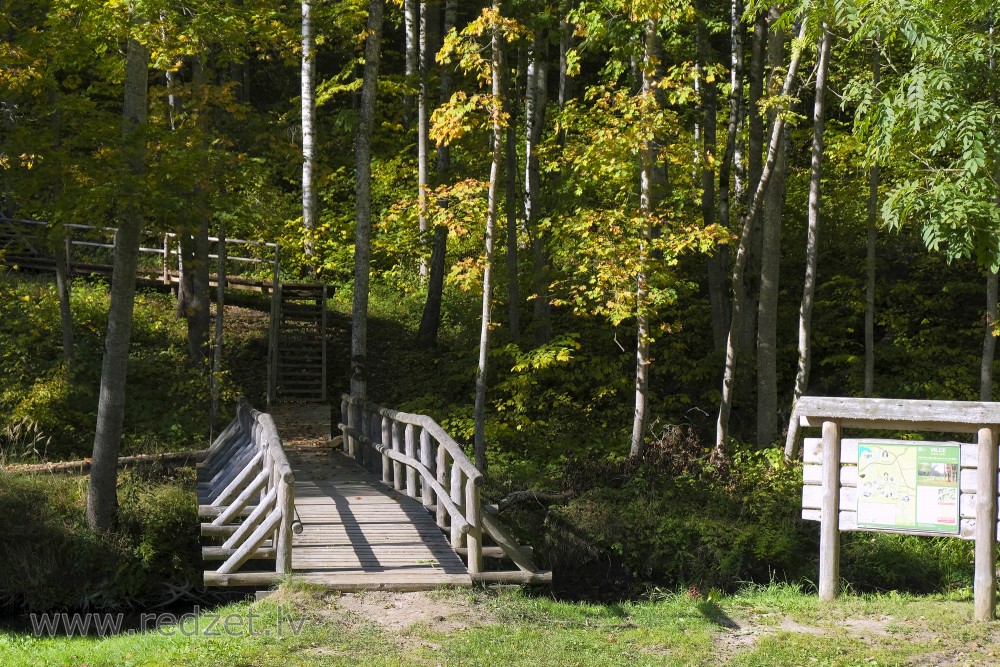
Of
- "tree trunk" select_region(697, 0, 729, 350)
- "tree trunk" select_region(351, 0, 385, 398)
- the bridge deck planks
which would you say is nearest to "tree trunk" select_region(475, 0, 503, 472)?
the bridge deck planks

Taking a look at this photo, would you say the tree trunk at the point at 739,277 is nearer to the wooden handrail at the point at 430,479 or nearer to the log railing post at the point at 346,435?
the wooden handrail at the point at 430,479

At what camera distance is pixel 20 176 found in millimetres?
13258

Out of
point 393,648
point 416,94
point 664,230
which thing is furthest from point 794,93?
point 393,648

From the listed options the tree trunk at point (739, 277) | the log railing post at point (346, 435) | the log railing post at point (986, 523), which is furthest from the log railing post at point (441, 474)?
the tree trunk at point (739, 277)

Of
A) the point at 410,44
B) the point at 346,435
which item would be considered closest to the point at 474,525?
the point at 346,435

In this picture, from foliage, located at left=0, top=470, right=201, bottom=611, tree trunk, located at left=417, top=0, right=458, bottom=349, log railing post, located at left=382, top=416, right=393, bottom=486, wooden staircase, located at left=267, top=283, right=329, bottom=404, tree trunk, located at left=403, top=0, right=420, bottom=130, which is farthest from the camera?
tree trunk, located at left=403, top=0, right=420, bottom=130

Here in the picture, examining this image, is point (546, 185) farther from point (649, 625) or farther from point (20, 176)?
point (649, 625)

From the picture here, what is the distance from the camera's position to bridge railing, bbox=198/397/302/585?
8984mm

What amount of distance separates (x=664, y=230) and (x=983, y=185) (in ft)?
15.9

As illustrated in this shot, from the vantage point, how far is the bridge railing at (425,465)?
947 cm

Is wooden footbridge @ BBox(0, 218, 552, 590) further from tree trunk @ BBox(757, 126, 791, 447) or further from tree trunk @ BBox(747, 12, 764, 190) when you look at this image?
tree trunk @ BBox(747, 12, 764, 190)

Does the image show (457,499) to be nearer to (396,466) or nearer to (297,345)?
(396,466)

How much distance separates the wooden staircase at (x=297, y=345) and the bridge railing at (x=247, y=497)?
4.43 m

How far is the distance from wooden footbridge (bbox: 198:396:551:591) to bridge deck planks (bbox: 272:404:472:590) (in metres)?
0.01
